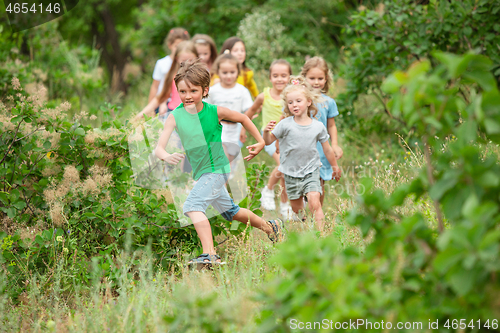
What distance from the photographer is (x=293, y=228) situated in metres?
3.71

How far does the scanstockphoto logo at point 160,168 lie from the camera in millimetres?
3391

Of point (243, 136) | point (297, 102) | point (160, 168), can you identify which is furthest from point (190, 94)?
point (243, 136)

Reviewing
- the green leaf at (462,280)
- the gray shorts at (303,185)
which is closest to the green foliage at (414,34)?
the gray shorts at (303,185)

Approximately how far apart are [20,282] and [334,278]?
2.68 m

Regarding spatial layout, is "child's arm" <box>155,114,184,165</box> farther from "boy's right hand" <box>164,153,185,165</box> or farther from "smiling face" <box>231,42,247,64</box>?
"smiling face" <box>231,42,247,64</box>

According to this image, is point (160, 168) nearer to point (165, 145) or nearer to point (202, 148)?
point (165, 145)

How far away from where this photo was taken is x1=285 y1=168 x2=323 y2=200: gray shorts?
3.83m

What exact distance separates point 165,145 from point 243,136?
5.67 ft

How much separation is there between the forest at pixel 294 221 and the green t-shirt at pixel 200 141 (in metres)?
0.41

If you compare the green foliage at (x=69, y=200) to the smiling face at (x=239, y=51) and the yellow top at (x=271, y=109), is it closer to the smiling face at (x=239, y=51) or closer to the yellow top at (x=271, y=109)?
the yellow top at (x=271, y=109)

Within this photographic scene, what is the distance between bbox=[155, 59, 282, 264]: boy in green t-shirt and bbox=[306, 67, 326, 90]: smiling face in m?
1.36

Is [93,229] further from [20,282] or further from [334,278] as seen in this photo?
[334,278]

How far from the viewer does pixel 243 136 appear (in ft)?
16.2

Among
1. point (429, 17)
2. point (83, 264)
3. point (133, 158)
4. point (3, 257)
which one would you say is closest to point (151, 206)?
point (133, 158)
